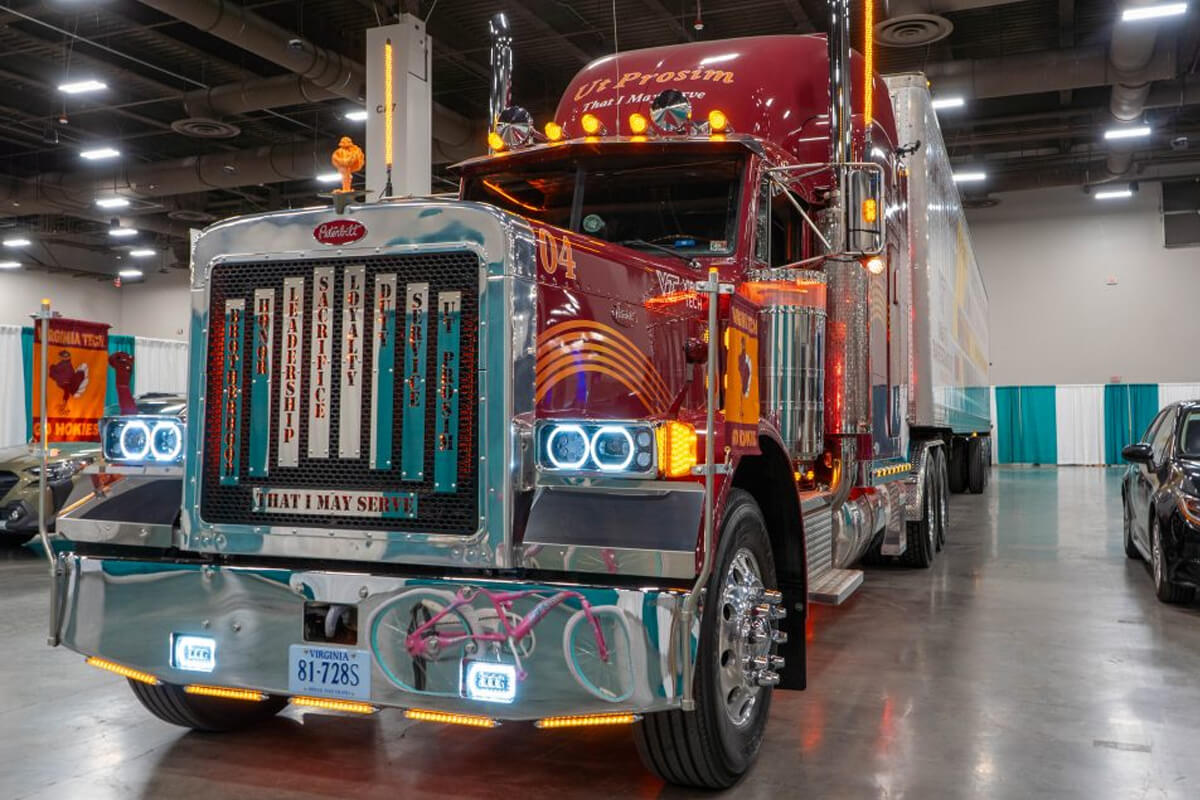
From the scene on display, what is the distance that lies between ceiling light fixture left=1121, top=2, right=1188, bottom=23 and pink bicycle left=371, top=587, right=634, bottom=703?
1329cm

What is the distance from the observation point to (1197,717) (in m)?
4.54

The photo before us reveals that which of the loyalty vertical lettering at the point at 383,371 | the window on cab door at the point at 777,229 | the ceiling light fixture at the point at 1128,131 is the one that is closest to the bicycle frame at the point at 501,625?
the loyalty vertical lettering at the point at 383,371

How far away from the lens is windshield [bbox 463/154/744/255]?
15.0ft

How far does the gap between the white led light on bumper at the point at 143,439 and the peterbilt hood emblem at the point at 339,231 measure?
33.9 inches

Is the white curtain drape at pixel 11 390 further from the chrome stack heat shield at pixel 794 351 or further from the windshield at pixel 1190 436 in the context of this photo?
the windshield at pixel 1190 436

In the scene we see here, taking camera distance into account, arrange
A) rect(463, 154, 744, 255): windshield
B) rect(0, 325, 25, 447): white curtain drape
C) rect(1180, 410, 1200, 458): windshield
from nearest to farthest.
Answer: rect(463, 154, 744, 255): windshield < rect(1180, 410, 1200, 458): windshield < rect(0, 325, 25, 447): white curtain drape

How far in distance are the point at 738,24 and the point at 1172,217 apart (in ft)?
53.5

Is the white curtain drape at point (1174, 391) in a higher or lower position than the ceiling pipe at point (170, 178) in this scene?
lower

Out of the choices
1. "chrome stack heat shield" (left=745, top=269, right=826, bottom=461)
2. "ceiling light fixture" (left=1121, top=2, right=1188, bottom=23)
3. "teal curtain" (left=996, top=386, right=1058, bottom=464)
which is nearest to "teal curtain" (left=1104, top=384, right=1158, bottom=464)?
"teal curtain" (left=996, top=386, right=1058, bottom=464)

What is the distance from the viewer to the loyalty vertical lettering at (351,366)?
321cm

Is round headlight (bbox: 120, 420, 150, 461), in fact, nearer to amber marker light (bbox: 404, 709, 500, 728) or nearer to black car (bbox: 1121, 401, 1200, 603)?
amber marker light (bbox: 404, 709, 500, 728)

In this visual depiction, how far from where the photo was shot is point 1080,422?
27016mm

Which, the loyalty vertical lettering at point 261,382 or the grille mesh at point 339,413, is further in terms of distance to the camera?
the loyalty vertical lettering at point 261,382

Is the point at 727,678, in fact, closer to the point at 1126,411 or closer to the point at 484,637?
the point at 484,637
